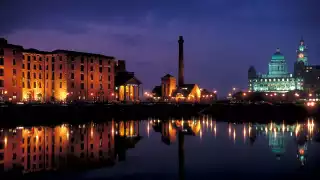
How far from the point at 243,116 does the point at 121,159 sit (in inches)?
2538

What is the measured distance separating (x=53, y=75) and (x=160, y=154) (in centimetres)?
6855

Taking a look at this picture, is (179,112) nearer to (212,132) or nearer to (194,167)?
(212,132)

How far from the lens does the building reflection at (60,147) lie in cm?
3581

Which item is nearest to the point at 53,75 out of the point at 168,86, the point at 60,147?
the point at 168,86

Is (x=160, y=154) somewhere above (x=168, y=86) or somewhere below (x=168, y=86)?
below

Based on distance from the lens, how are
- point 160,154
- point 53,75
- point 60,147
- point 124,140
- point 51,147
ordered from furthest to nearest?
point 53,75, point 124,140, point 60,147, point 51,147, point 160,154

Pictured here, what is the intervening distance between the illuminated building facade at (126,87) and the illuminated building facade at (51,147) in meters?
→ 56.5

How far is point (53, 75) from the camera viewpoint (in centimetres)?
10419

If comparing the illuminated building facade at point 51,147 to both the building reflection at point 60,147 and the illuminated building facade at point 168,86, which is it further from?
the illuminated building facade at point 168,86

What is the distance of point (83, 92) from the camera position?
106500mm

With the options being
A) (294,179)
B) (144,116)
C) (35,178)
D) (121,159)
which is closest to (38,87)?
(144,116)

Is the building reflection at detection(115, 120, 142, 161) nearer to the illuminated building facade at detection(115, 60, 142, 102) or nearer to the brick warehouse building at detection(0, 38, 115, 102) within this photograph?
the brick warehouse building at detection(0, 38, 115, 102)

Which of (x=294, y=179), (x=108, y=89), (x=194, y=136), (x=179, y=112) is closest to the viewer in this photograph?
(x=294, y=179)

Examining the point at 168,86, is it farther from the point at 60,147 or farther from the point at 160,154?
the point at 160,154
